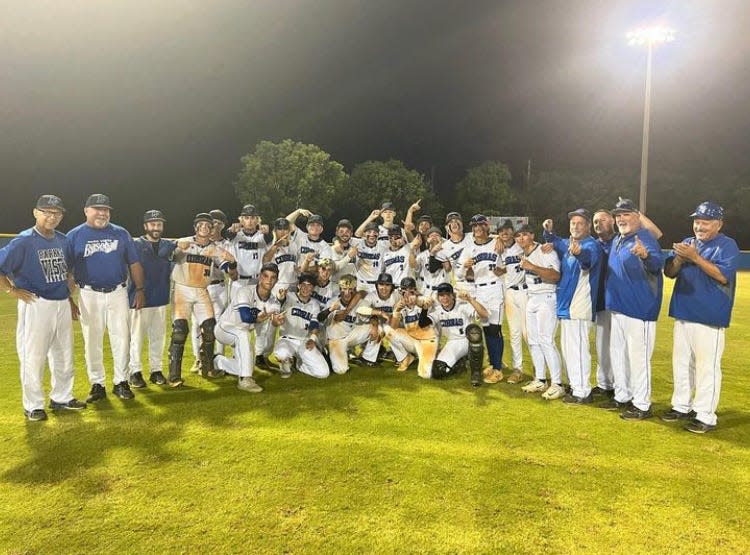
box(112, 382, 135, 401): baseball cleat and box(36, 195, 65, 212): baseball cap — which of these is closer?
box(36, 195, 65, 212): baseball cap

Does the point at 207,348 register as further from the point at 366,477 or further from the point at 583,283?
the point at 583,283

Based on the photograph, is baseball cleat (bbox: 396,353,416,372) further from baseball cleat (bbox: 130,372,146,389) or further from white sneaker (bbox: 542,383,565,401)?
baseball cleat (bbox: 130,372,146,389)

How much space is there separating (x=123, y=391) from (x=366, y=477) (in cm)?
340

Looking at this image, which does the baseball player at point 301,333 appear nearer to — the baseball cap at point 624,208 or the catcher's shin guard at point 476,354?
the catcher's shin guard at point 476,354

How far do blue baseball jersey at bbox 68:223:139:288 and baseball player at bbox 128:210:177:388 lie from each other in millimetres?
568

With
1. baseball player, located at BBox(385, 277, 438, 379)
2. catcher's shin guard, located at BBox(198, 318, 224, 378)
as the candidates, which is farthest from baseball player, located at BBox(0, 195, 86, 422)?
baseball player, located at BBox(385, 277, 438, 379)

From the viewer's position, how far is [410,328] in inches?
287

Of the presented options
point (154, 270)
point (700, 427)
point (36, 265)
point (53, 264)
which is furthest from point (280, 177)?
point (700, 427)

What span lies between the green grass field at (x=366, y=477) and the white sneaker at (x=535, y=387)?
0.22 meters

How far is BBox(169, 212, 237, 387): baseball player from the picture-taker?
6.48 metres

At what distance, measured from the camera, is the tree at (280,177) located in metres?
43.2

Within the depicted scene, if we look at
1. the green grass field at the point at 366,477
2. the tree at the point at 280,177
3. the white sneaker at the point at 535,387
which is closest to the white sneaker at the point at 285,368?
the green grass field at the point at 366,477

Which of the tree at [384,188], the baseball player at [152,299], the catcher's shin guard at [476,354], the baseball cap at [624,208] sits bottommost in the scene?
the catcher's shin guard at [476,354]

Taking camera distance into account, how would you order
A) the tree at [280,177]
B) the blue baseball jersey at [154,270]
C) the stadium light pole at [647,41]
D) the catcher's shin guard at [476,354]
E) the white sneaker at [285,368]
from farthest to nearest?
the tree at [280,177] → the stadium light pole at [647,41] → the white sneaker at [285,368] → the catcher's shin guard at [476,354] → the blue baseball jersey at [154,270]
